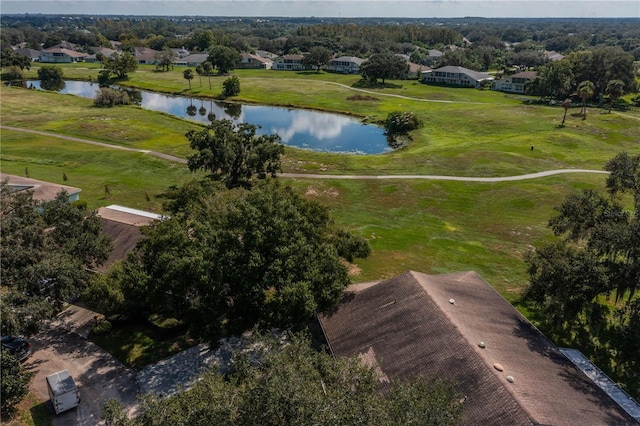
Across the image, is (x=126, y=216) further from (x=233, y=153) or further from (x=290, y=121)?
(x=290, y=121)

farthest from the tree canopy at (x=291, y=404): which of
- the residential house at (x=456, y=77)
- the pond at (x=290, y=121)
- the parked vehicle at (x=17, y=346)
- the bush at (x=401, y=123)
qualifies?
the residential house at (x=456, y=77)

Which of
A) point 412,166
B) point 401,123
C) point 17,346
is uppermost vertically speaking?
point 401,123

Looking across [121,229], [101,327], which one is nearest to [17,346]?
[101,327]

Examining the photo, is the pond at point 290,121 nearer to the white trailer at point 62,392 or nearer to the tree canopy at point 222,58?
the tree canopy at point 222,58

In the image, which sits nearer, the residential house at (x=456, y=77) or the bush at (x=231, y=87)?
the bush at (x=231, y=87)

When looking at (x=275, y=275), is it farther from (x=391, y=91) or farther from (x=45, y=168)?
(x=391, y=91)

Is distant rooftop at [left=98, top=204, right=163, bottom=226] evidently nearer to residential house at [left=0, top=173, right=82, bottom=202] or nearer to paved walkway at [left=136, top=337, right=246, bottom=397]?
residential house at [left=0, top=173, right=82, bottom=202]
